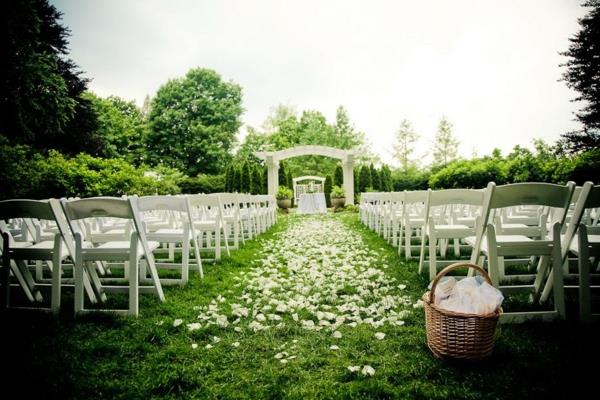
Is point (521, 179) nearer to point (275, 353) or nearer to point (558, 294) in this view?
point (558, 294)

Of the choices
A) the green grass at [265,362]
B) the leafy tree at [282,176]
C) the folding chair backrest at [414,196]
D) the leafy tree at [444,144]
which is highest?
the leafy tree at [444,144]

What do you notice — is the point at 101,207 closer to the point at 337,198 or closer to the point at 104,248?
the point at 104,248

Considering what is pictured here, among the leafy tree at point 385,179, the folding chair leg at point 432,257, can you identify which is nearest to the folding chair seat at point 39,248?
the folding chair leg at point 432,257

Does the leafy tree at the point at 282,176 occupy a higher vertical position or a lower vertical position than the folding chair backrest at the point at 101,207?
higher

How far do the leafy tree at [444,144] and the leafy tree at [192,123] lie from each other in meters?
26.2

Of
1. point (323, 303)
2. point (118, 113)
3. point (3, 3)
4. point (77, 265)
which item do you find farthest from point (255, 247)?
point (118, 113)

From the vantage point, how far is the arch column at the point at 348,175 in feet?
64.3

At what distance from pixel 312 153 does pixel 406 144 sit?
24.6 meters

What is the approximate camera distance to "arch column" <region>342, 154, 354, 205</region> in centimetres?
1961

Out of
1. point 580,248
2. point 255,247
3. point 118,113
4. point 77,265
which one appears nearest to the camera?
point 580,248

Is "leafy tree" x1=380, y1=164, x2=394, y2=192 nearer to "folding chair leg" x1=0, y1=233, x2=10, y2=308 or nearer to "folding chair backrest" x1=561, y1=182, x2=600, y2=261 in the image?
"folding chair backrest" x1=561, y1=182, x2=600, y2=261

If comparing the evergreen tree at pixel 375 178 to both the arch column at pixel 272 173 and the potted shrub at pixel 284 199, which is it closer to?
the arch column at pixel 272 173

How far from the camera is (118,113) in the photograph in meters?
32.2

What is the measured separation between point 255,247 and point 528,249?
5056 millimetres
